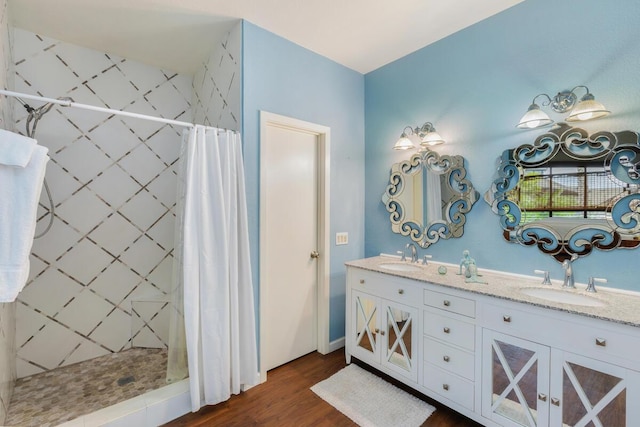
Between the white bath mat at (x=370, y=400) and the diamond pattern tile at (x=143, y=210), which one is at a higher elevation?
the diamond pattern tile at (x=143, y=210)

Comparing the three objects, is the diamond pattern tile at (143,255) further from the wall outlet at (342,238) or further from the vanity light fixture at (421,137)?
the vanity light fixture at (421,137)

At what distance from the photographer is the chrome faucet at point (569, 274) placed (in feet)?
5.53

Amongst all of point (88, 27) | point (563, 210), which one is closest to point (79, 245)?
point (88, 27)

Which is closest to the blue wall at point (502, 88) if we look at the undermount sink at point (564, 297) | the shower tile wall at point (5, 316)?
the undermount sink at point (564, 297)

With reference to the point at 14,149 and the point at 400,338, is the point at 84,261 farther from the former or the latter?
the point at 400,338

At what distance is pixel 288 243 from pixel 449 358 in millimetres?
1449

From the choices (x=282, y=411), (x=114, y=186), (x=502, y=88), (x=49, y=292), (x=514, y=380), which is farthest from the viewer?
(x=114, y=186)


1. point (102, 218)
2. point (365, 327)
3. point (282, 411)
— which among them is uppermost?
point (102, 218)

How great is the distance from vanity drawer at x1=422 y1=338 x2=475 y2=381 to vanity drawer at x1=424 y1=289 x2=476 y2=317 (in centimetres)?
23

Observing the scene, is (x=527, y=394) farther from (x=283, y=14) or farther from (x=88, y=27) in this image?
(x=88, y=27)

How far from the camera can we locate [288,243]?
2.49 metres

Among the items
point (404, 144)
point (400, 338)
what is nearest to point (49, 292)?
point (400, 338)

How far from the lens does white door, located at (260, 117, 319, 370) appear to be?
2.33 metres

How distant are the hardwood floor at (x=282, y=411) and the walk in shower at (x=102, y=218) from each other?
0.59 meters
